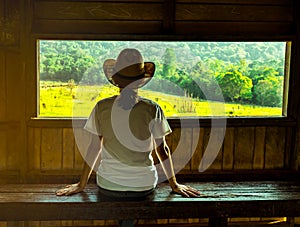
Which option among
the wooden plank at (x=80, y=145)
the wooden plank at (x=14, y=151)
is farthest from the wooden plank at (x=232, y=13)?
the wooden plank at (x=14, y=151)

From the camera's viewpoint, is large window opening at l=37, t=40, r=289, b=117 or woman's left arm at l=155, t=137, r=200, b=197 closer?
woman's left arm at l=155, t=137, r=200, b=197

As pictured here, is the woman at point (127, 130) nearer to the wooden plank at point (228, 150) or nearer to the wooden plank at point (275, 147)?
the wooden plank at point (228, 150)

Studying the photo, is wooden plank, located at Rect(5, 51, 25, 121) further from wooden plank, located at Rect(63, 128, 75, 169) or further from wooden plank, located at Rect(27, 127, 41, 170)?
wooden plank, located at Rect(63, 128, 75, 169)

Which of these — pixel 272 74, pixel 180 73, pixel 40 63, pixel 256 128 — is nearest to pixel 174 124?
pixel 180 73

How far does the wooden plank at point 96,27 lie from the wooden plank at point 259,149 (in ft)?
3.86

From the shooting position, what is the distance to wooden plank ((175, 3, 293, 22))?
3609 millimetres

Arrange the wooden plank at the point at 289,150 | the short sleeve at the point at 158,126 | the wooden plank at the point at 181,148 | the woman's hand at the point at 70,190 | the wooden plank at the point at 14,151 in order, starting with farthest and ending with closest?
the wooden plank at the point at 289,150 → the wooden plank at the point at 181,148 → the wooden plank at the point at 14,151 → the woman's hand at the point at 70,190 → the short sleeve at the point at 158,126

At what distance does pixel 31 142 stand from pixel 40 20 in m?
0.95

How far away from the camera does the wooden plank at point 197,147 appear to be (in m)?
3.74

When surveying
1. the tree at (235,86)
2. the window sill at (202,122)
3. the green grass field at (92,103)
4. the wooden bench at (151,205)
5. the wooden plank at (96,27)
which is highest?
the wooden plank at (96,27)

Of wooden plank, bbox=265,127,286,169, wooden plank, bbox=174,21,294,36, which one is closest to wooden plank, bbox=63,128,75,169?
wooden plank, bbox=174,21,294,36

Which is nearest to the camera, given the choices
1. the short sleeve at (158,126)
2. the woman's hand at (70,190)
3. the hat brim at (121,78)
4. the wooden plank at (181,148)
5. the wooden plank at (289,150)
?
the hat brim at (121,78)

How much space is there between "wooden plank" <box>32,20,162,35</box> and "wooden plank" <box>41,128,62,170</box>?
0.78 m

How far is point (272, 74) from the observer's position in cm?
383
